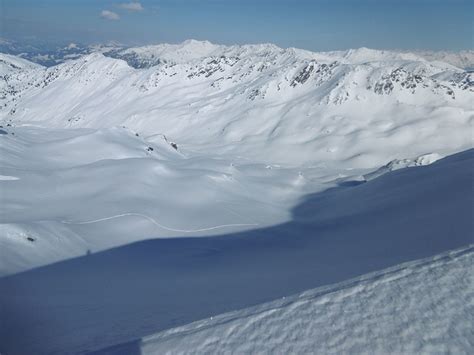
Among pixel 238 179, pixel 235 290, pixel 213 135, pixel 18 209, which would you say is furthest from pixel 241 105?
pixel 235 290

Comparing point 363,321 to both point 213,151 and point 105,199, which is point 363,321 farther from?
point 213,151

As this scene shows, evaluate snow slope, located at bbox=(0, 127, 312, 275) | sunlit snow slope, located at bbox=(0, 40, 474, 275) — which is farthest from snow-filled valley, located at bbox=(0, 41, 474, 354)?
sunlit snow slope, located at bbox=(0, 40, 474, 275)

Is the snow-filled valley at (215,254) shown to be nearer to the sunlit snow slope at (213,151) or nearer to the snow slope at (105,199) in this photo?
the snow slope at (105,199)

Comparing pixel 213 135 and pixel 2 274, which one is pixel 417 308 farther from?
pixel 213 135

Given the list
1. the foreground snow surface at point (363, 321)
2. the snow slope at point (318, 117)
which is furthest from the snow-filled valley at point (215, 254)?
the snow slope at point (318, 117)

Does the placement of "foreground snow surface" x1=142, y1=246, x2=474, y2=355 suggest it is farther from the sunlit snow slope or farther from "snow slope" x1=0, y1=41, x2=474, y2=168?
"snow slope" x1=0, y1=41, x2=474, y2=168

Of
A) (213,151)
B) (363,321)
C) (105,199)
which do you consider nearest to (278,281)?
(363,321)
